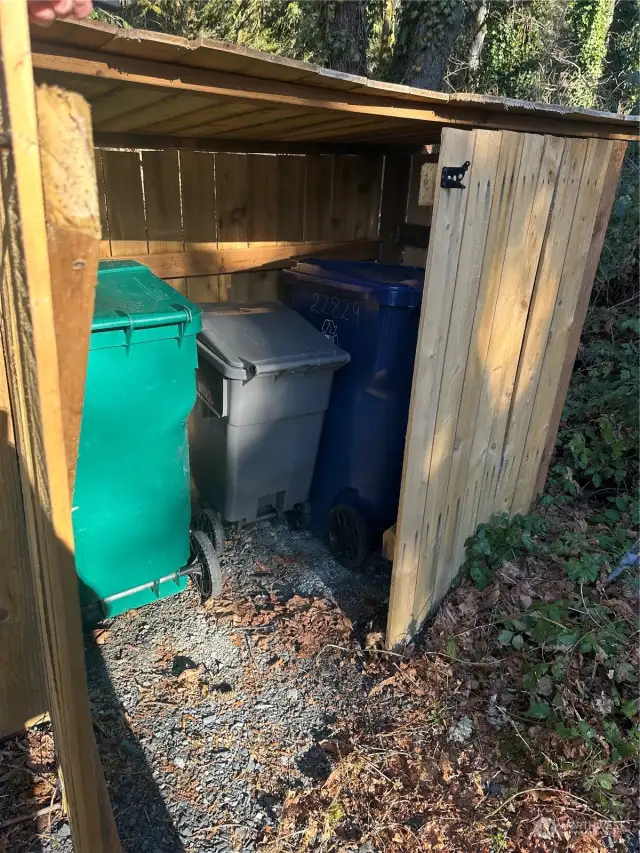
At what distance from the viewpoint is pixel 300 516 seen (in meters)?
3.99

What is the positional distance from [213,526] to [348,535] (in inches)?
33.2

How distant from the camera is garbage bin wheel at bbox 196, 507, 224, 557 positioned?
3516mm

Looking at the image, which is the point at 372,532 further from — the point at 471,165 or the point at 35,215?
the point at 35,215

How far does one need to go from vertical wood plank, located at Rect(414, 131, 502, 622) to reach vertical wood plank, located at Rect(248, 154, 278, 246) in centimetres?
202

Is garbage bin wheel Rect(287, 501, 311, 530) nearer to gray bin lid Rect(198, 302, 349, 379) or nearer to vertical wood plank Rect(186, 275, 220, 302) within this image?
gray bin lid Rect(198, 302, 349, 379)

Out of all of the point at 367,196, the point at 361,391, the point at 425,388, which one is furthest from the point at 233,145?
the point at 425,388

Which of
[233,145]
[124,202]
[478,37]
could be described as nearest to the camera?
[124,202]

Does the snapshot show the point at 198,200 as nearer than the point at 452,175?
No

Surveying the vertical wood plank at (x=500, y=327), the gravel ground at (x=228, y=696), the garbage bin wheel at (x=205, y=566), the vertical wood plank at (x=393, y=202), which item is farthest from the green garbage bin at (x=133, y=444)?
the vertical wood plank at (x=393, y=202)

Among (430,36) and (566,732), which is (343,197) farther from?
(430,36)

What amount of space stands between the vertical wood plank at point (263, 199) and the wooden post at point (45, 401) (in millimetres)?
3024

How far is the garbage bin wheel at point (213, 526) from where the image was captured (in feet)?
11.5

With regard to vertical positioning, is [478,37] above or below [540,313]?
above

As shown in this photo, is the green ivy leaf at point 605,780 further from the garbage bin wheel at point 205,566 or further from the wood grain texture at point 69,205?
the wood grain texture at point 69,205
